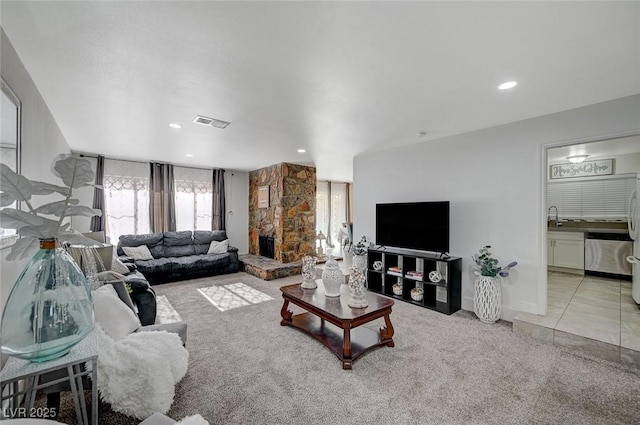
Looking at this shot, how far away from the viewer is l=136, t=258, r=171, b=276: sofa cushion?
16.0ft

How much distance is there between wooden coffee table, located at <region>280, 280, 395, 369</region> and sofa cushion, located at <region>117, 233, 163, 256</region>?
3.82 m

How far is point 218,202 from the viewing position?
6.58 m

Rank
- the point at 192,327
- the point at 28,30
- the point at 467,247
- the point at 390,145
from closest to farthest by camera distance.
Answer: the point at 28,30 → the point at 192,327 → the point at 467,247 → the point at 390,145

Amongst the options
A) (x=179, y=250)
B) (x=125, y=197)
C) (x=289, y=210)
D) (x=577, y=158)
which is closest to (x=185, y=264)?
(x=179, y=250)

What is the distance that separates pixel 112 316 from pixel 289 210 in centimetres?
425

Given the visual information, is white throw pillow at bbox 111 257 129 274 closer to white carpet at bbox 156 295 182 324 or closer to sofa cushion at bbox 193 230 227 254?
white carpet at bbox 156 295 182 324

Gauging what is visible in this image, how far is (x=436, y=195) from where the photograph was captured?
4016 millimetres

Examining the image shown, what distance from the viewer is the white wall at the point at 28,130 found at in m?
1.63

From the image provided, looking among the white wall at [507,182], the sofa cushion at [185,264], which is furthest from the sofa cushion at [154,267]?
the white wall at [507,182]

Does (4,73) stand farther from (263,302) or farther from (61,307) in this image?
(263,302)

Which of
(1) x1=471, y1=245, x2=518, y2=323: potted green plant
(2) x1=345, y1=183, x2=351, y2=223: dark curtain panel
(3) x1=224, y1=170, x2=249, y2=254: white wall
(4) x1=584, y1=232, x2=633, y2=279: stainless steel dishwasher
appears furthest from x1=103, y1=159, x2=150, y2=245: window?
(4) x1=584, y1=232, x2=633, y2=279: stainless steel dishwasher

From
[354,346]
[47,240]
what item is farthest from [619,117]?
[47,240]

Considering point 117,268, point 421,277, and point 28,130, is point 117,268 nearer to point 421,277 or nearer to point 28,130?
point 28,130

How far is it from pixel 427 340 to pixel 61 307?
2.93 metres
